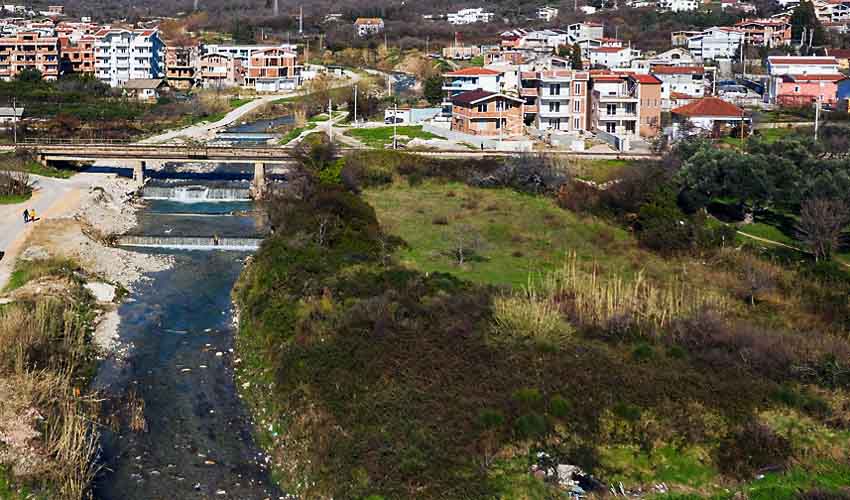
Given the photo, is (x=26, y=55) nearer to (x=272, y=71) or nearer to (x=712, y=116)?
(x=272, y=71)

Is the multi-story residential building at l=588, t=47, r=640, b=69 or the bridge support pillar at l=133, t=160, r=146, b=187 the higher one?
the multi-story residential building at l=588, t=47, r=640, b=69

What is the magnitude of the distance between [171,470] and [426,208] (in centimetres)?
1922

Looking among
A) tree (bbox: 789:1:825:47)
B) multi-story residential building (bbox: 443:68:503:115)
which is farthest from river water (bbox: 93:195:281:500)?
tree (bbox: 789:1:825:47)

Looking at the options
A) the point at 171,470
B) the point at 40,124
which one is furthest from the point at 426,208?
the point at 40,124

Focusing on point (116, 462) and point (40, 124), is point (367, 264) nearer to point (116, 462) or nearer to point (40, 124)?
point (116, 462)

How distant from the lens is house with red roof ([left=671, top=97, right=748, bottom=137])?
47.7m

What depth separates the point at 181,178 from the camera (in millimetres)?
44281

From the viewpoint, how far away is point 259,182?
135ft

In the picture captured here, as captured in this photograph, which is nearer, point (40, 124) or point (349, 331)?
point (349, 331)

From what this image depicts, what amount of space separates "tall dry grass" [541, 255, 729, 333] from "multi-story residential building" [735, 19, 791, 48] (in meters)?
66.0

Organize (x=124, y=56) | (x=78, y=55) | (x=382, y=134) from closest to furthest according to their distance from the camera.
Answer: (x=382, y=134), (x=124, y=56), (x=78, y=55)

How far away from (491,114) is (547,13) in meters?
73.0

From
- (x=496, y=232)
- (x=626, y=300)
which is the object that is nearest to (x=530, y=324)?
(x=626, y=300)

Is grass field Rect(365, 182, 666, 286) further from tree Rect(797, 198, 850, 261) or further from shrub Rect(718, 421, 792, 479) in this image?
shrub Rect(718, 421, 792, 479)
